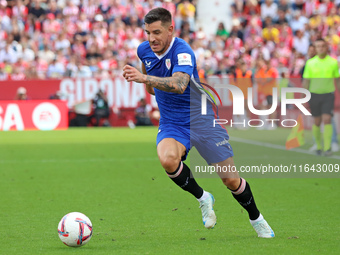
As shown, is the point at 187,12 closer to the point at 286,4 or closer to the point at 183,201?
the point at 286,4

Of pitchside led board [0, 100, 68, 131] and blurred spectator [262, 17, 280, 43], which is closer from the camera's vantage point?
pitchside led board [0, 100, 68, 131]

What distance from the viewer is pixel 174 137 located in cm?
627

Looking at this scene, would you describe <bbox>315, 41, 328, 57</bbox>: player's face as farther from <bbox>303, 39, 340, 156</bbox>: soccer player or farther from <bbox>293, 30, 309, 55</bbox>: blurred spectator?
<bbox>293, 30, 309, 55</bbox>: blurred spectator

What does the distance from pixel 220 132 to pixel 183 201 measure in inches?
95.6

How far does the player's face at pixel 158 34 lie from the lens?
595cm

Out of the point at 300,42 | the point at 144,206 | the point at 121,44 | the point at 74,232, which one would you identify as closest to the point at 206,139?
the point at 74,232

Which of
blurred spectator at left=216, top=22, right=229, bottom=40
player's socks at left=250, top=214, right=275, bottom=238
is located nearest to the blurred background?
blurred spectator at left=216, top=22, right=229, bottom=40

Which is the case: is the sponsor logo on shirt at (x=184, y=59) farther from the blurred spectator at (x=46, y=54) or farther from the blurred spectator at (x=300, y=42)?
the blurred spectator at (x=300, y=42)

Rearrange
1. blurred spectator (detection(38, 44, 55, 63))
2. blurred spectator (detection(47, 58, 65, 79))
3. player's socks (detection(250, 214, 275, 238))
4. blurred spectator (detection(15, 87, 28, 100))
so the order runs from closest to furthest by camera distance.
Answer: player's socks (detection(250, 214, 275, 238))
blurred spectator (detection(15, 87, 28, 100))
blurred spectator (detection(47, 58, 65, 79))
blurred spectator (detection(38, 44, 55, 63))

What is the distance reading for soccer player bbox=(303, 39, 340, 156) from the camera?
509 inches

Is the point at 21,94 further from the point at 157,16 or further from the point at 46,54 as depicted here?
the point at 157,16

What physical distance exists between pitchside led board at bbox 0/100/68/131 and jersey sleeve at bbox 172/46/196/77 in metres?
16.2

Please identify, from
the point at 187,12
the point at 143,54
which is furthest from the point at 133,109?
the point at 143,54

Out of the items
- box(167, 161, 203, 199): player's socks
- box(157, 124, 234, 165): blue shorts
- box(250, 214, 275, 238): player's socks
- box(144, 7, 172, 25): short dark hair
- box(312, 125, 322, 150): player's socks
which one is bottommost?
box(312, 125, 322, 150): player's socks
